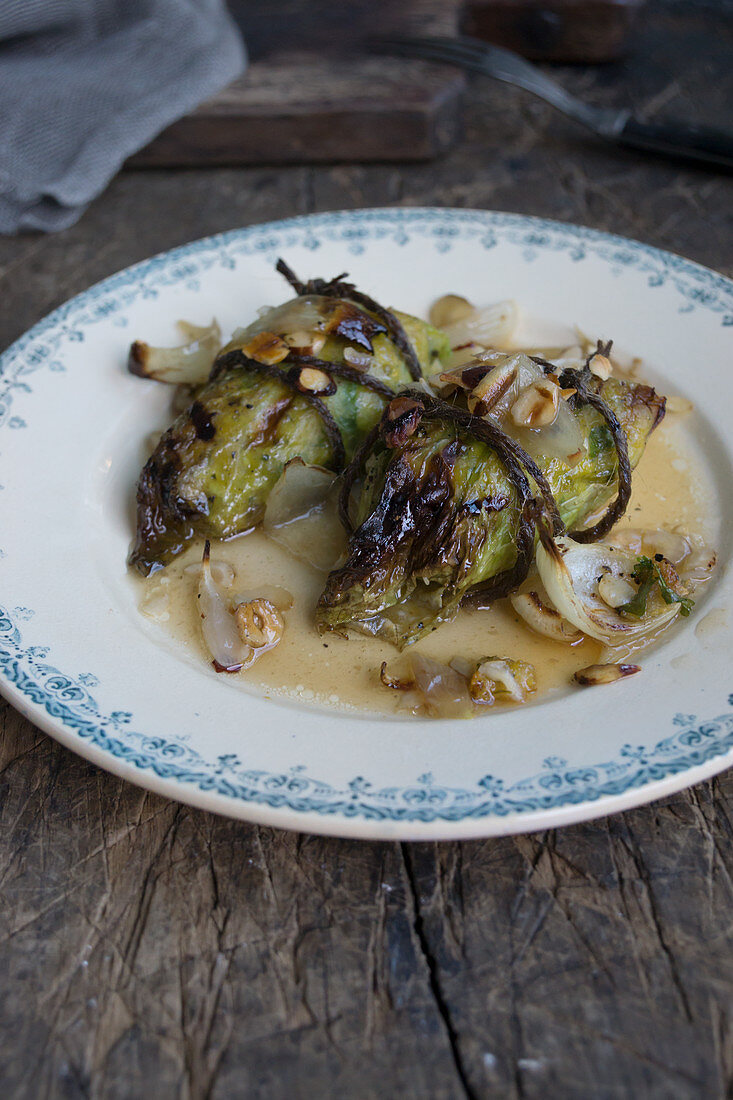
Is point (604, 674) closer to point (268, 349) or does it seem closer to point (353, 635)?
point (353, 635)

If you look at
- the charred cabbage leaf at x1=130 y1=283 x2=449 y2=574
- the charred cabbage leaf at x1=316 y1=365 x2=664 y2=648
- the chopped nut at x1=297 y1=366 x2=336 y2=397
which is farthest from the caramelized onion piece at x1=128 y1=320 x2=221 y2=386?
the charred cabbage leaf at x1=316 y1=365 x2=664 y2=648

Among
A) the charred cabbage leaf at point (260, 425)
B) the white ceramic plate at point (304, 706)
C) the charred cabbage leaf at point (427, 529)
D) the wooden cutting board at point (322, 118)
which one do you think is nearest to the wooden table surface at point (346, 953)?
the white ceramic plate at point (304, 706)

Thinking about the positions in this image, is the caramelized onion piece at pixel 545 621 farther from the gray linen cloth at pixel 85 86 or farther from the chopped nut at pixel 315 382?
the gray linen cloth at pixel 85 86

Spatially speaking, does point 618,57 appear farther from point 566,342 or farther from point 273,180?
point 566,342

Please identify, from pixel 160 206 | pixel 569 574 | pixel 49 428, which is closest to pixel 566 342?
pixel 569 574

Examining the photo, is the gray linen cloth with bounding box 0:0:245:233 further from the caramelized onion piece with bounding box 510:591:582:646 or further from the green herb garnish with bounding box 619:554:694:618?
the green herb garnish with bounding box 619:554:694:618
